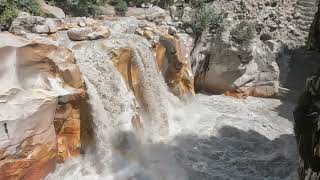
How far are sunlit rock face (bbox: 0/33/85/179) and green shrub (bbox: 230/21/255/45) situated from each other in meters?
6.24

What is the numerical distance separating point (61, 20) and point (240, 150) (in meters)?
5.54

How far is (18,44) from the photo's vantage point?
722 centimetres

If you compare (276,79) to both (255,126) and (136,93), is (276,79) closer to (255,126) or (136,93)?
(255,126)

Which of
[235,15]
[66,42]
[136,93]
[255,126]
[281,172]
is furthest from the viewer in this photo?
[235,15]

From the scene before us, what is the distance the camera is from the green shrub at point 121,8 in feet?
46.9

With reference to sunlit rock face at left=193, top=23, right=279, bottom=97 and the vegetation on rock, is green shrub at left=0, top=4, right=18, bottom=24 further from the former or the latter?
sunlit rock face at left=193, top=23, right=279, bottom=97

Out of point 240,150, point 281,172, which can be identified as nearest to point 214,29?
point 240,150

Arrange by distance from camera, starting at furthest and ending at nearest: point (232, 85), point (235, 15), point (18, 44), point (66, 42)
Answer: point (235, 15) → point (232, 85) → point (66, 42) → point (18, 44)

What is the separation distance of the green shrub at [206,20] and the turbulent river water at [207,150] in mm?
2442

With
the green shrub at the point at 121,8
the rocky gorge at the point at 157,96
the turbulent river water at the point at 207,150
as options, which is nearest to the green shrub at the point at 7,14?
the rocky gorge at the point at 157,96

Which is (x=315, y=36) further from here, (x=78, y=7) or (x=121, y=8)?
(x=121, y=8)

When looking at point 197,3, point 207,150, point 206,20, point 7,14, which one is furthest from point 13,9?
point 197,3

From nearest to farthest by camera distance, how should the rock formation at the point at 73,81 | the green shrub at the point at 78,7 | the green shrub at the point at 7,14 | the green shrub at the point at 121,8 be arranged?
the rock formation at the point at 73,81, the green shrub at the point at 7,14, the green shrub at the point at 78,7, the green shrub at the point at 121,8

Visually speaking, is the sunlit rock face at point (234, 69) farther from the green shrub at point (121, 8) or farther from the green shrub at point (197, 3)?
the green shrub at point (121, 8)
